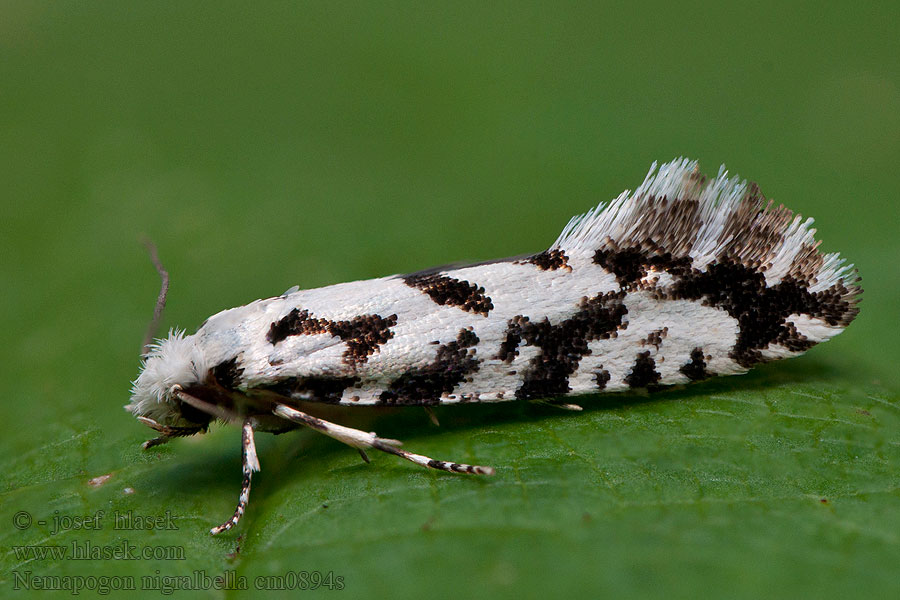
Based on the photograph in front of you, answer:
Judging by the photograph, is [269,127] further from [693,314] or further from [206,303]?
[693,314]

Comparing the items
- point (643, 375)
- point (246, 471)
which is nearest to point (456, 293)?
point (643, 375)

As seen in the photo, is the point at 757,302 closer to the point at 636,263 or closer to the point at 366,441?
the point at 636,263

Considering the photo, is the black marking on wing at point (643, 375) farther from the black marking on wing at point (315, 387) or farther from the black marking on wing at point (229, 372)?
the black marking on wing at point (229, 372)

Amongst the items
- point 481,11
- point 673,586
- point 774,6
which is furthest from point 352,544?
point 774,6

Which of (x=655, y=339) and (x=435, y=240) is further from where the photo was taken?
(x=435, y=240)

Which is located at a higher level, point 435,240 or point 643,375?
point 435,240

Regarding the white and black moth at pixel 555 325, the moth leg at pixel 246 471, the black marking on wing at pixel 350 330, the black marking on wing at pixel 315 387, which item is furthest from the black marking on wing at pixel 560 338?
the moth leg at pixel 246 471

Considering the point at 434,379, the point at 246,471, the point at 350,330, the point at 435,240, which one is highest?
the point at 435,240

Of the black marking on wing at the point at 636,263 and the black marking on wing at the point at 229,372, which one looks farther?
the black marking on wing at the point at 636,263
